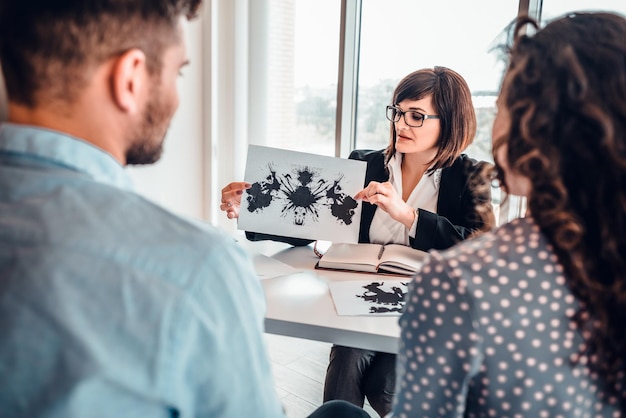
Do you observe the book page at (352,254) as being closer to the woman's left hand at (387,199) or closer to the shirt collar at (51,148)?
the woman's left hand at (387,199)

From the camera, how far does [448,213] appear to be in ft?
6.04

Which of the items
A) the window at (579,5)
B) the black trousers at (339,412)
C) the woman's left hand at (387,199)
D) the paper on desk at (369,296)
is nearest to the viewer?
the black trousers at (339,412)

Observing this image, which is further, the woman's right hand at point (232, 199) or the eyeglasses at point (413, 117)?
the eyeglasses at point (413, 117)

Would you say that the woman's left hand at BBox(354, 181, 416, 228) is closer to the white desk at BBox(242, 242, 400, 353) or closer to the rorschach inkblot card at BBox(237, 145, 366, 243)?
the rorschach inkblot card at BBox(237, 145, 366, 243)

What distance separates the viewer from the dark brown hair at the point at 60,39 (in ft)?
2.07

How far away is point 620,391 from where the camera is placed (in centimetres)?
66

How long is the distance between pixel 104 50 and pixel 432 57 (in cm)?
253

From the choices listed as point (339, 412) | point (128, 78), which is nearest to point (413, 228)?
point (339, 412)

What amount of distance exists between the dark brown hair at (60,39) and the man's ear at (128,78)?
0.01 metres

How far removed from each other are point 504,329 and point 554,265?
0.33 feet

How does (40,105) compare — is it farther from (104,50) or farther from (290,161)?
(290,161)

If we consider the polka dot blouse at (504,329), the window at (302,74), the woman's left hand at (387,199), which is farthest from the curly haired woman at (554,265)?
the window at (302,74)

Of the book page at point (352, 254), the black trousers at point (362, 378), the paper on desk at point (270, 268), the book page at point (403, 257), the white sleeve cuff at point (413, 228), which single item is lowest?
the black trousers at point (362, 378)

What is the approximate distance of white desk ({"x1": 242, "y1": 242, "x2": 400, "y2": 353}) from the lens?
1.12 metres
